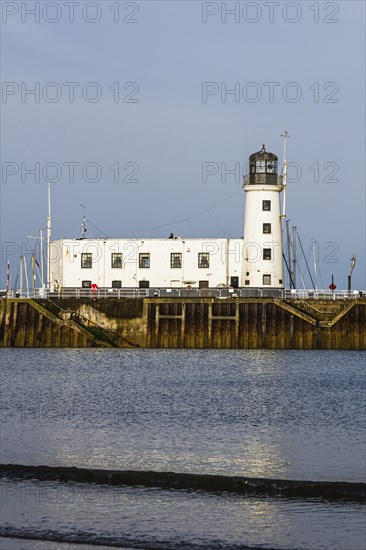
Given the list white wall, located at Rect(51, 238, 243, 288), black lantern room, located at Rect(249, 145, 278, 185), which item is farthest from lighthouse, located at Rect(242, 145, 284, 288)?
white wall, located at Rect(51, 238, 243, 288)

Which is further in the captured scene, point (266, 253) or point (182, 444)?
point (266, 253)

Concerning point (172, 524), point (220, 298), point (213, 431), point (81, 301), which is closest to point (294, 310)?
point (220, 298)

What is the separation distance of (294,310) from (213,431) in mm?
38044

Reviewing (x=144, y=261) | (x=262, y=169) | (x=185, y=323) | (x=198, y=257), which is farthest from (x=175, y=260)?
(x=262, y=169)

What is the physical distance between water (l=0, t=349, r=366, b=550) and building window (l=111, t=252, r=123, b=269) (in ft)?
42.4

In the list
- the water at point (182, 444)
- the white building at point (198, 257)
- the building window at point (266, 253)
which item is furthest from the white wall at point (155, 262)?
the water at point (182, 444)

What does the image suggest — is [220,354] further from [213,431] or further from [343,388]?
[213,431]

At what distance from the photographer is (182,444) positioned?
1355 inches

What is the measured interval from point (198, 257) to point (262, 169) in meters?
8.35

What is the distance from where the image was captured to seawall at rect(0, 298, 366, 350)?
75062mm

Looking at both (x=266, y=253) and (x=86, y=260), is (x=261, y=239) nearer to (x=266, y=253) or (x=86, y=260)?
(x=266, y=253)

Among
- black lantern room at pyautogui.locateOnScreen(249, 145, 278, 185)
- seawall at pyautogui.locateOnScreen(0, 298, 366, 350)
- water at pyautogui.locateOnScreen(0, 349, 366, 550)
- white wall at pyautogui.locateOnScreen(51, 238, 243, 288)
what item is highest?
black lantern room at pyautogui.locateOnScreen(249, 145, 278, 185)

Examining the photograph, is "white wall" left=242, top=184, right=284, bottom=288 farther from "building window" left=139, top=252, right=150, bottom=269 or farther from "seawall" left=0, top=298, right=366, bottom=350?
"building window" left=139, top=252, right=150, bottom=269

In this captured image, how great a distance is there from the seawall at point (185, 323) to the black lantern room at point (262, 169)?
34.2 feet
